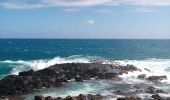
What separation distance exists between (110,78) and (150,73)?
9.09 metres

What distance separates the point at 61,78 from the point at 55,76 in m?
1.73

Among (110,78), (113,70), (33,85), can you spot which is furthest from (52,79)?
(113,70)

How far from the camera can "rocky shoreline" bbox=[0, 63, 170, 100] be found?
41.7 metres

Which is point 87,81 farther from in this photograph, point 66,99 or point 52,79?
point 66,99

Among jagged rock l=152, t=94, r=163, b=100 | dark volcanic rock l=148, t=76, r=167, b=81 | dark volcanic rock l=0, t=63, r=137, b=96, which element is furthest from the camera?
dark volcanic rock l=148, t=76, r=167, b=81

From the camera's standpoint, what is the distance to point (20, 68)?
65.1 metres

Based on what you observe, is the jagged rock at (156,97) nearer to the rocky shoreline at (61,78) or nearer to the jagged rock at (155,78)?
the rocky shoreline at (61,78)

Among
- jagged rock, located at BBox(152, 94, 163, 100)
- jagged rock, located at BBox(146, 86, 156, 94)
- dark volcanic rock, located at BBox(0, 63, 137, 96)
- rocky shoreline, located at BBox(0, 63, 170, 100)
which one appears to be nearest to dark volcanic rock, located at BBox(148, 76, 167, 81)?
rocky shoreline, located at BBox(0, 63, 170, 100)

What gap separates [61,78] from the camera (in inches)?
1946

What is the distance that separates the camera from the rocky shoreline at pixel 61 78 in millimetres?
41719

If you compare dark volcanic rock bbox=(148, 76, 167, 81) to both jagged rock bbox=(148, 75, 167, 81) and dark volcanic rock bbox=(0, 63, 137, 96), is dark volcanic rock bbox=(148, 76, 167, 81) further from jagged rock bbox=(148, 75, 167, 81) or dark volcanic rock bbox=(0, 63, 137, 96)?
dark volcanic rock bbox=(0, 63, 137, 96)

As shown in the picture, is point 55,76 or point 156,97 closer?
point 156,97

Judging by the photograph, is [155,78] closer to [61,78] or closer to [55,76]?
[61,78]

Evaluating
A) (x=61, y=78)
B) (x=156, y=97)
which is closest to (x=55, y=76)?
(x=61, y=78)
